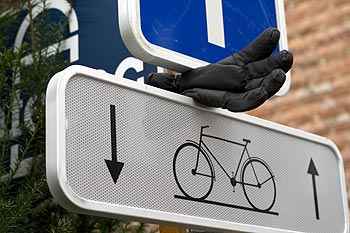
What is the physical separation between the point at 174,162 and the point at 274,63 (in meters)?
0.27

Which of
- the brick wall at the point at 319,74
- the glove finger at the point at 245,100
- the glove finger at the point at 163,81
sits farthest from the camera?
the brick wall at the point at 319,74

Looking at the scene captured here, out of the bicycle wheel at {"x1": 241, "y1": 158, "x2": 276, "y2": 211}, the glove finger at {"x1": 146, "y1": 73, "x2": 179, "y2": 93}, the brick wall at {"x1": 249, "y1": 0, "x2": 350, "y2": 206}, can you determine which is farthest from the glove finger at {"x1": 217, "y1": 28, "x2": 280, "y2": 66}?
the brick wall at {"x1": 249, "y1": 0, "x2": 350, "y2": 206}

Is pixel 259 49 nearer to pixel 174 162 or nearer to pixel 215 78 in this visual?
pixel 215 78

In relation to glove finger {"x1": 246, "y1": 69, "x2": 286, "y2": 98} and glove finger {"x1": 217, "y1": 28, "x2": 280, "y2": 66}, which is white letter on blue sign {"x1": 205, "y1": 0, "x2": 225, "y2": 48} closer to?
glove finger {"x1": 217, "y1": 28, "x2": 280, "y2": 66}

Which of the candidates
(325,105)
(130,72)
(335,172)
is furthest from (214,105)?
(325,105)

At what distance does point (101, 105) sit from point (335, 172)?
2.51 feet

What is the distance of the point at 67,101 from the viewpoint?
144cm

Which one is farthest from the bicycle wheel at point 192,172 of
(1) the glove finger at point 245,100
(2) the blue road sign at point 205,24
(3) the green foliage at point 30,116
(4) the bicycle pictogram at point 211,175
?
(3) the green foliage at point 30,116

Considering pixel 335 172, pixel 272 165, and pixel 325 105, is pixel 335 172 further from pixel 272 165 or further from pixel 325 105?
pixel 325 105

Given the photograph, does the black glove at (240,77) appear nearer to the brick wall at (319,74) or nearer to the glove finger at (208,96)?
the glove finger at (208,96)

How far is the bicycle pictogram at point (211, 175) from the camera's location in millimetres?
1609

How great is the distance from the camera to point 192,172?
163 cm

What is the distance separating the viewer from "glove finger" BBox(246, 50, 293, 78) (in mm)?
1631

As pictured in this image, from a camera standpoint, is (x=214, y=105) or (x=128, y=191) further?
(x=214, y=105)
